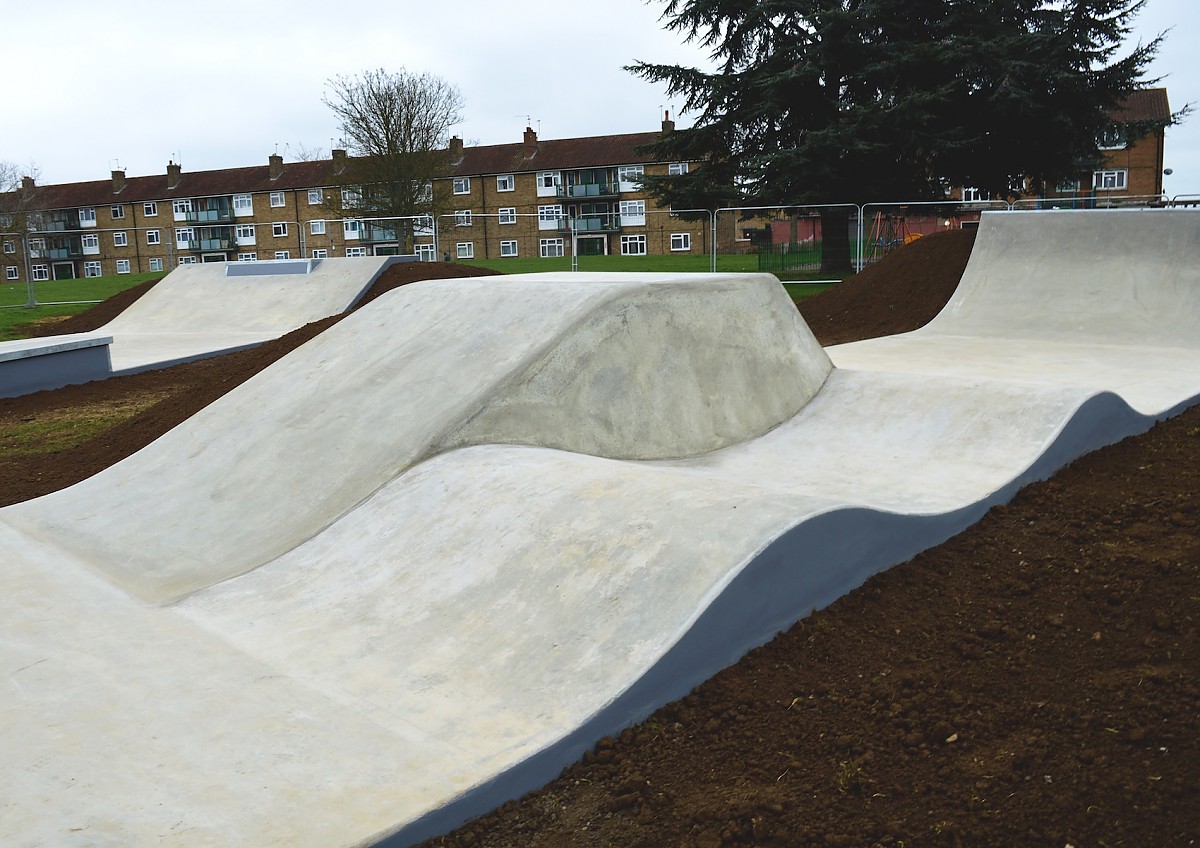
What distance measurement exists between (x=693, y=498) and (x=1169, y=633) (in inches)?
83.6

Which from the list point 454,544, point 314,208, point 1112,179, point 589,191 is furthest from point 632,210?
point 454,544

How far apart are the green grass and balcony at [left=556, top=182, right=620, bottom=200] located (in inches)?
1239

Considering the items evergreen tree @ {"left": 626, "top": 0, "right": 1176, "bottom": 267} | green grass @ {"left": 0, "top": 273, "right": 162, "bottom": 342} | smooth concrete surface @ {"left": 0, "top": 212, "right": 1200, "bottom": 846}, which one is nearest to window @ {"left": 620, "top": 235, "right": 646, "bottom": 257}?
green grass @ {"left": 0, "top": 273, "right": 162, "bottom": 342}

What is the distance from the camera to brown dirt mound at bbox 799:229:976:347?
46.6 ft

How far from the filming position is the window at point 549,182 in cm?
6141

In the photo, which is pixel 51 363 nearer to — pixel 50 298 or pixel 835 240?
pixel 835 240

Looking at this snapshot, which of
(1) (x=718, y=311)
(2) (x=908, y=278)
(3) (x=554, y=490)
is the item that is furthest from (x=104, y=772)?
(2) (x=908, y=278)

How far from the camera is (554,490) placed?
5117 millimetres

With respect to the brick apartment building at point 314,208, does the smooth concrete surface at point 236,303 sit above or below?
below

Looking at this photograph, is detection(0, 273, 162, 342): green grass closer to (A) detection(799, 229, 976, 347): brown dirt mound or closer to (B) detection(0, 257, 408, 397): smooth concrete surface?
(B) detection(0, 257, 408, 397): smooth concrete surface

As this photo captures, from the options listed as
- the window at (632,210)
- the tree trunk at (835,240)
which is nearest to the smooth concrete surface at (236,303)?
the tree trunk at (835,240)

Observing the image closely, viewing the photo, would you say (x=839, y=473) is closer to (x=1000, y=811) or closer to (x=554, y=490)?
(x=554, y=490)

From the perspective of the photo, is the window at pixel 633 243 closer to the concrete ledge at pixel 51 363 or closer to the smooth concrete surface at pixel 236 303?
the smooth concrete surface at pixel 236 303

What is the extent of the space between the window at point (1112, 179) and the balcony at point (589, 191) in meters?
27.5
